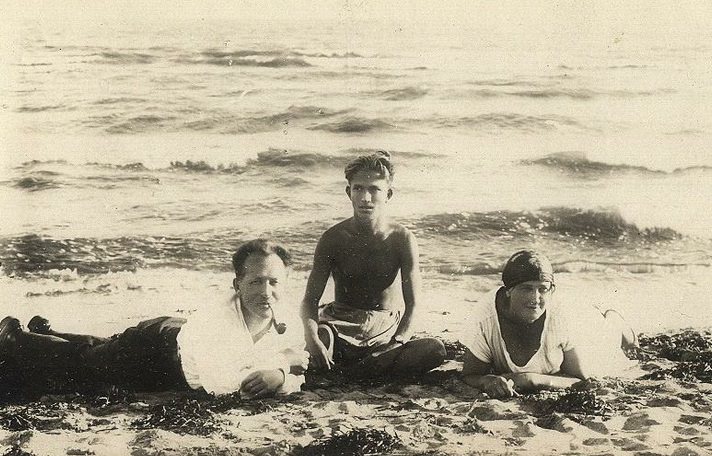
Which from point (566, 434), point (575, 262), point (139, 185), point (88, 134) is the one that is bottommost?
point (566, 434)

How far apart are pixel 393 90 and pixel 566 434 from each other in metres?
2.02

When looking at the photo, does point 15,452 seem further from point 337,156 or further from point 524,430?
point 524,430

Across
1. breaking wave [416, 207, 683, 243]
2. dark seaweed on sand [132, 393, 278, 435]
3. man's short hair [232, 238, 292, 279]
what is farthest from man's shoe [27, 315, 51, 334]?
breaking wave [416, 207, 683, 243]

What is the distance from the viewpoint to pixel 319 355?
4039 mm

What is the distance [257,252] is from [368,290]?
2.00ft

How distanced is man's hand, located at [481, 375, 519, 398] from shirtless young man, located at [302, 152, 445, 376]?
26 cm

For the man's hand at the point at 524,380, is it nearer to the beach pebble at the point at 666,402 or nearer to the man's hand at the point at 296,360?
the beach pebble at the point at 666,402

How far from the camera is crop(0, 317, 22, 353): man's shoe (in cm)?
407

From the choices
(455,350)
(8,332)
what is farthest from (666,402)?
(8,332)

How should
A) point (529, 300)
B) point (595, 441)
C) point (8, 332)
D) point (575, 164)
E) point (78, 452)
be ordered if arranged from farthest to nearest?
point (575, 164) → point (8, 332) → point (529, 300) → point (595, 441) → point (78, 452)

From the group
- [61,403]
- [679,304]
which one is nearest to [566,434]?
[679,304]

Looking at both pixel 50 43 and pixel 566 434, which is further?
pixel 50 43

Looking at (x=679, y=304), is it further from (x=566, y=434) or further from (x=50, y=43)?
(x=50, y=43)

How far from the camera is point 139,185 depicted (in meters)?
4.28
